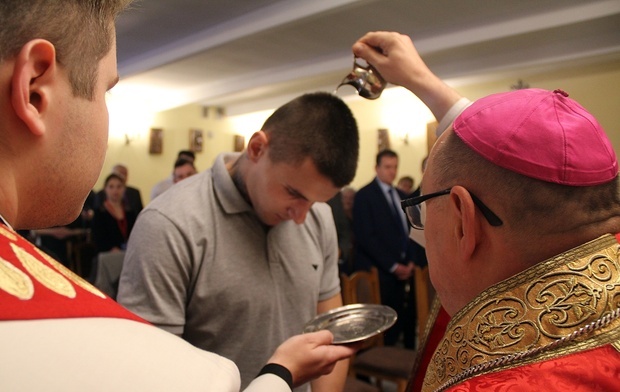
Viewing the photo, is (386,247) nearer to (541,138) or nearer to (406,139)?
(541,138)

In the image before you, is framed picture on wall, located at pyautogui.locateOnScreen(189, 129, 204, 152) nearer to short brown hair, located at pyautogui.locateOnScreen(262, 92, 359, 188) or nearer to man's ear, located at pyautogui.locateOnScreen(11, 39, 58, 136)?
short brown hair, located at pyautogui.locateOnScreen(262, 92, 359, 188)

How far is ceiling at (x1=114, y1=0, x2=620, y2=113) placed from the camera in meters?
6.30

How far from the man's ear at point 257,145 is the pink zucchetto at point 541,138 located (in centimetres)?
84

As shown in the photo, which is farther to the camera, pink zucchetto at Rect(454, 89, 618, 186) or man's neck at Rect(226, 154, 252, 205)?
man's neck at Rect(226, 154, 252, 205)

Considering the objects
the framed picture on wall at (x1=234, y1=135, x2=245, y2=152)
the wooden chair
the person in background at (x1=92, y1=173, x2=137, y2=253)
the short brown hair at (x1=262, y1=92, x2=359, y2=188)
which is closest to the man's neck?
the short brown hair at (x1=262, y1=92, x2=359, y2=188)

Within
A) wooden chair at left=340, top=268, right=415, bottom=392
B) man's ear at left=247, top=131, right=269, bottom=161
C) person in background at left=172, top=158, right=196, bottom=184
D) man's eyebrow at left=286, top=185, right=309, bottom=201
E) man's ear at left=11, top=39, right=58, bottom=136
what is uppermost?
man's ear at left=11, top=39, right=58, bottom=136

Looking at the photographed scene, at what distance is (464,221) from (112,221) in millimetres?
5477

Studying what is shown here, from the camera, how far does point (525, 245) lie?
36.1 inches

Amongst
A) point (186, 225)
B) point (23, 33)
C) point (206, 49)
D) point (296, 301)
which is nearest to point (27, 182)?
point (23, 33)

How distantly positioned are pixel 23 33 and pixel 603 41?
8.13 metres

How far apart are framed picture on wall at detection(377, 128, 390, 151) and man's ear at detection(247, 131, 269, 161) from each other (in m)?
9.59

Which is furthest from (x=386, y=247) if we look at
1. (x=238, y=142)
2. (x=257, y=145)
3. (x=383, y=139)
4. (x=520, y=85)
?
(x=238, y=142)

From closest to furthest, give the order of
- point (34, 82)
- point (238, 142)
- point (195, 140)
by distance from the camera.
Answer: point (34, 82)
point (195, 140)
point (238, 142)

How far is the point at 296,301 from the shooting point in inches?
70.7
